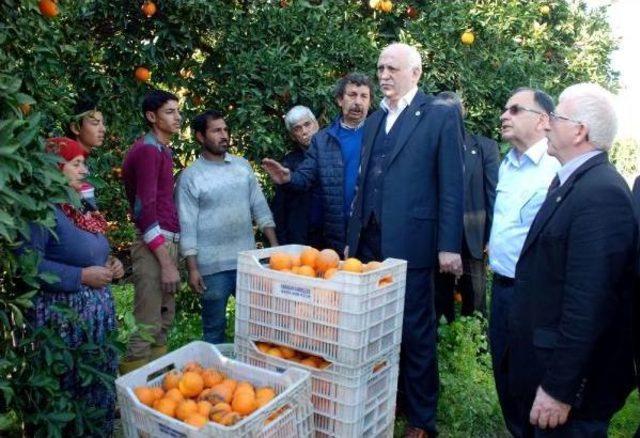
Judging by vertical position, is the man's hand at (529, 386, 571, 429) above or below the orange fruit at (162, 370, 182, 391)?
above

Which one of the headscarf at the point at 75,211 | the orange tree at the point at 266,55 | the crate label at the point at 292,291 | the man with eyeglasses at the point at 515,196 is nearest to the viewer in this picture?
the crate label at the point at 292,291

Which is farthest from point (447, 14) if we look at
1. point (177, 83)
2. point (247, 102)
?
point (177, 83)

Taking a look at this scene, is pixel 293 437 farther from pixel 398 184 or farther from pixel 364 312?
pixel 398 184

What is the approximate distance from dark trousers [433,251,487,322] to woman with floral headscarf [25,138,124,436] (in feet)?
7.65

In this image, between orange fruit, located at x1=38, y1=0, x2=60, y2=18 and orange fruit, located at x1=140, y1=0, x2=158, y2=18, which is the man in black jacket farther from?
orange fruit, located at x1=38, y1=0, x2=60, y2=18

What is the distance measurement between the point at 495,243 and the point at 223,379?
1.49m

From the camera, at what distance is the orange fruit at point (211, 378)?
2504mm

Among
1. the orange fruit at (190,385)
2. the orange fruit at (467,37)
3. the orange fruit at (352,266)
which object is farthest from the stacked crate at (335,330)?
the orange fruit at (467,37)

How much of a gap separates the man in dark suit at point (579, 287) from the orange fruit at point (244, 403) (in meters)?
0.99

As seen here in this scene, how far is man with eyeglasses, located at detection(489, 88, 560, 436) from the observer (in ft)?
9.76

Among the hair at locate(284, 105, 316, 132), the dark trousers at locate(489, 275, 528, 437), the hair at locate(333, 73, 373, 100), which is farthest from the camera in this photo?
the hair at locate(284, 105, 316, 132)

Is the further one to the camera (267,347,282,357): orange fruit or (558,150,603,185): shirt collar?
(267,347,282,357): orange fruit

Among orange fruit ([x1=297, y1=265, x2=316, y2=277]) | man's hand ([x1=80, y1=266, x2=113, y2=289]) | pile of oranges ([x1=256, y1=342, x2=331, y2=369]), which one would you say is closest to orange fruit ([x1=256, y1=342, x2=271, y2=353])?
pile of oranges ([x1=256, y1=342, x2=331, y2=369])

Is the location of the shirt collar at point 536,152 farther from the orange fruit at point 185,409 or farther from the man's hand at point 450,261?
the orange fruit at point 185,409
